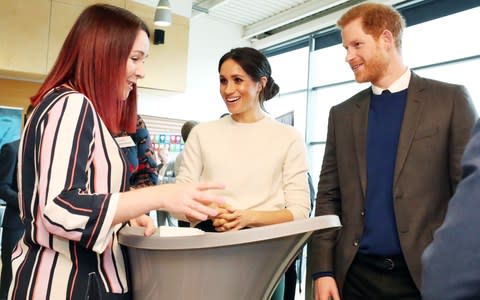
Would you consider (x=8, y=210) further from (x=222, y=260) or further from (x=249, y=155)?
(x=222, y=260)

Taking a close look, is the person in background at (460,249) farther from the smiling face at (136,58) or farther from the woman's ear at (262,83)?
the woman's ear at (262,83)

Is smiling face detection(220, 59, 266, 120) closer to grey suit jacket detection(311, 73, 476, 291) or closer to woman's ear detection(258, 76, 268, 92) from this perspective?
woman's ear detection(258, 76, 268, 92)

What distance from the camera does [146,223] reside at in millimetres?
996

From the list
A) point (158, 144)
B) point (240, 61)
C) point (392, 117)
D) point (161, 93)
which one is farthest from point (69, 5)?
point (392, 117)

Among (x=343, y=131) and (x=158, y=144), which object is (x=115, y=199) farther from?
(x=158, y=144)

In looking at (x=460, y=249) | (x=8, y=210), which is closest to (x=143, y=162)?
(x=8, y=210)

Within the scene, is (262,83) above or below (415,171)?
above

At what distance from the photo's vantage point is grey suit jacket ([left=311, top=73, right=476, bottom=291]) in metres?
1.21

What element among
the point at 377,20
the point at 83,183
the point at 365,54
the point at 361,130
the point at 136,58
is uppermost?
the point at 377,20

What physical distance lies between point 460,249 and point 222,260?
387 mm

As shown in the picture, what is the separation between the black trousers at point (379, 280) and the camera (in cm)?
121

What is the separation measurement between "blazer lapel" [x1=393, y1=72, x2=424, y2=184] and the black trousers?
9.3 inches

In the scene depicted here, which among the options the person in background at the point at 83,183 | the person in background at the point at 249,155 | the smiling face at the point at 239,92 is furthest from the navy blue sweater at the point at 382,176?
the person in background at the point at 83,183

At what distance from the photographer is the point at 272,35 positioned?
6.01m
